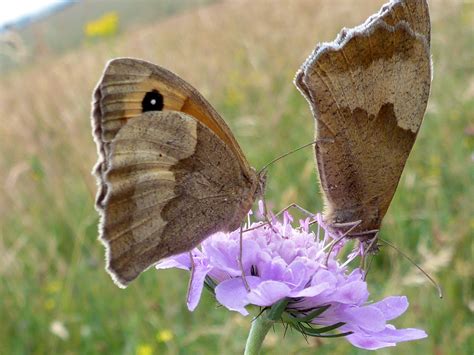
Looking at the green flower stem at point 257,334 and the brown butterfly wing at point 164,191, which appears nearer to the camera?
the green flower stem at point 257,334

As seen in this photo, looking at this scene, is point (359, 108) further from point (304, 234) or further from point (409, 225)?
point (409, 225)

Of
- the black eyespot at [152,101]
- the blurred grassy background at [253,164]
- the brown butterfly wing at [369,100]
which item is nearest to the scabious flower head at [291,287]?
the brown butterfly wing at [369,100]

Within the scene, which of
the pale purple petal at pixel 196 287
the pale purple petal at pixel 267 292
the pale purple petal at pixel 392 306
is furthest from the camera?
the pale purple petal at pixel 392 306

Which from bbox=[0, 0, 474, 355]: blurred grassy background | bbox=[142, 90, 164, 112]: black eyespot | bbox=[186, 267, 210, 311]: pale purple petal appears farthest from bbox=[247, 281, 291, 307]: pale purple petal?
bbox=[0, 0, 474, 355]: blurred grassy background

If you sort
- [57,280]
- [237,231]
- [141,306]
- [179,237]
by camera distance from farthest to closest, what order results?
[57,280] < [141,306] < [237,231] < [179,237]

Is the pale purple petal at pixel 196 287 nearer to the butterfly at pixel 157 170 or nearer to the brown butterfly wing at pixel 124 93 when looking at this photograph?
the butterfly at pixel 157 170

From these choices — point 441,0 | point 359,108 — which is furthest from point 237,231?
point 441,0

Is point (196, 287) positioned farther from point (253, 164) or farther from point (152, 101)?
point (253, 164)
